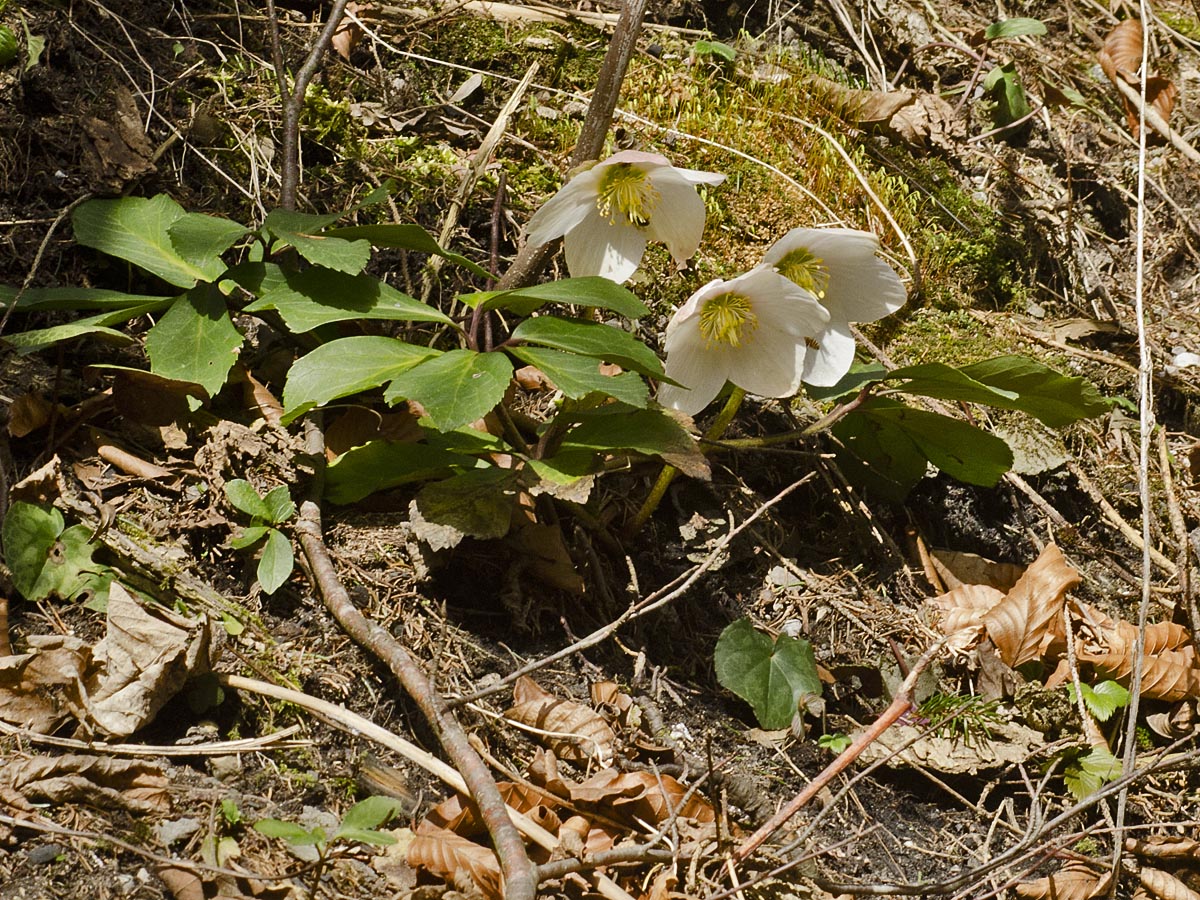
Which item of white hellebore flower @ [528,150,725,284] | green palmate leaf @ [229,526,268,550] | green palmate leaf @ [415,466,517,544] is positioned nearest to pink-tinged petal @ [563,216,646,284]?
white hellebore flower @ [528,150,725,284]

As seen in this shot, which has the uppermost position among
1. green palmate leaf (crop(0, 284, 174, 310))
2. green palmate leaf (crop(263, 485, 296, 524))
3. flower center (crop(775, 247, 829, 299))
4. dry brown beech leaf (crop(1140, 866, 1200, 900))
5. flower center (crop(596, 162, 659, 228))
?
flower center (crop(596, 162, 659, 228))

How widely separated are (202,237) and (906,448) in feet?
5.49

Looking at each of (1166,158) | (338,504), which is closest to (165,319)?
(338,504)

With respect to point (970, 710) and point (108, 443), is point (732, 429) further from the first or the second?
point (108, 443)

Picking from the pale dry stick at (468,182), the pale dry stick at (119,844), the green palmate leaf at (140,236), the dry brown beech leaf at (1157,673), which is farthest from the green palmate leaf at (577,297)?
the dry brown beech leaf at (1157,673)

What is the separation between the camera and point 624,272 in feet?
7.18

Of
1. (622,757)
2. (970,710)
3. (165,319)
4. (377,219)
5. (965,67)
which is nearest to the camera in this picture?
(622,757)

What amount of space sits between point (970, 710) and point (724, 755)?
60 centimetres

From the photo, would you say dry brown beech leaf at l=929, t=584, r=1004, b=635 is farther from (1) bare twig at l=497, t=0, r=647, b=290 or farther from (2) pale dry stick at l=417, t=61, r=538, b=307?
(2) pale dry stick at l=417, t=61, r=538, b=307

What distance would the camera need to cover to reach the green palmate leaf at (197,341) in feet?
6.54

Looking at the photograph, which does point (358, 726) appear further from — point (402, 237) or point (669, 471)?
point (402, 237)

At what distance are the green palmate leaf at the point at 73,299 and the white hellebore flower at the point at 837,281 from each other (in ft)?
4.40

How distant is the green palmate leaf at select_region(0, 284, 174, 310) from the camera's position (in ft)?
6.63

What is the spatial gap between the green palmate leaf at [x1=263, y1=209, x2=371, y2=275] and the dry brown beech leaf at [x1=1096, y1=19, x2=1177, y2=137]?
136 inches
